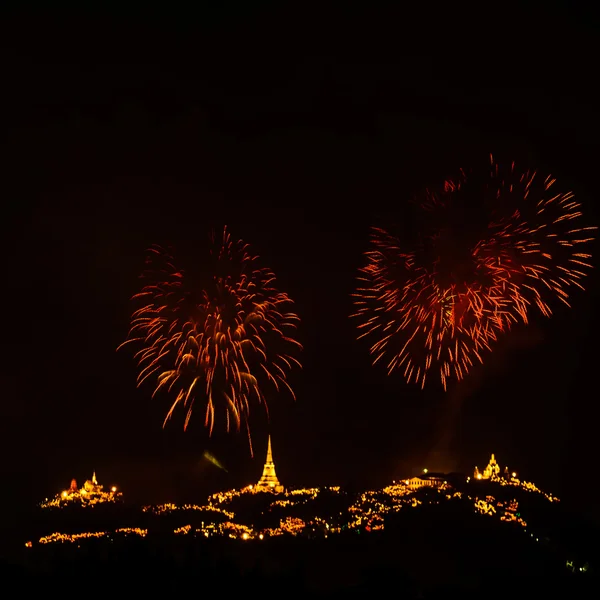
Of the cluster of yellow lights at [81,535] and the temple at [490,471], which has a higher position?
the temple at [490,471]

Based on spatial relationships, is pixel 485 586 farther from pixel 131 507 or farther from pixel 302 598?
pixel 131 507

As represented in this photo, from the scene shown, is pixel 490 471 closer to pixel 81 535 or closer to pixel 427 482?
pixel 427 482

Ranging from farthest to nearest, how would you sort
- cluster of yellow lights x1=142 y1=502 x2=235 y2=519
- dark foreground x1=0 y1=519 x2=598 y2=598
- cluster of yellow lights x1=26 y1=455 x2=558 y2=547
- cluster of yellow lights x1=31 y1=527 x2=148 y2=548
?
cluster of yellow lights x1=142 y1=502 x2=235 y2=519, cluster of yellow lights x1=26 y1=455 x2=558 y2=547, cluster of yellow lights x1=31 y1=527 x2=148 y2=548, dark foreground x1=0 y1=519 x2=598 y2=598

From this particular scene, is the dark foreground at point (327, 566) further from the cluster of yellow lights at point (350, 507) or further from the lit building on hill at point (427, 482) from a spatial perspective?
the lit building on hill at point (427, 482)

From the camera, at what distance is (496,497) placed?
292 feet

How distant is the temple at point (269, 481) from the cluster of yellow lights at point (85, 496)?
64.1ft

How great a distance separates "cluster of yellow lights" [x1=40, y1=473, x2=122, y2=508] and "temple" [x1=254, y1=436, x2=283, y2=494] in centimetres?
1953

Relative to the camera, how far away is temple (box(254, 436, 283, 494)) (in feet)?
343

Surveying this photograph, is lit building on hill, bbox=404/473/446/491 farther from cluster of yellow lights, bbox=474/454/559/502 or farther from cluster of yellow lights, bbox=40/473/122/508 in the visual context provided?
cluster of yellow lights, bbox=40/473/122/508

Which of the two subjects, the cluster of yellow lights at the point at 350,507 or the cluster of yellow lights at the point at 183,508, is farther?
the cluster of yellow lights at the point at 183,508

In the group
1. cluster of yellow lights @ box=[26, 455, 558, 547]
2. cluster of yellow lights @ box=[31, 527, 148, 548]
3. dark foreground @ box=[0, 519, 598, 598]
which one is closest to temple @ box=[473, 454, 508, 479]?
cluster of yellow lights @ box=[26, 455, 558, 547]

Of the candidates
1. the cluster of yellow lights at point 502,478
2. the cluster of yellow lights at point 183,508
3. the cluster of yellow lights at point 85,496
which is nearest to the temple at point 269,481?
the cluster of yellow lights at point 183,508

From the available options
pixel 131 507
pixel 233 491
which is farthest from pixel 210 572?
pixel 233 491

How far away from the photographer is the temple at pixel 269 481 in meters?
104
